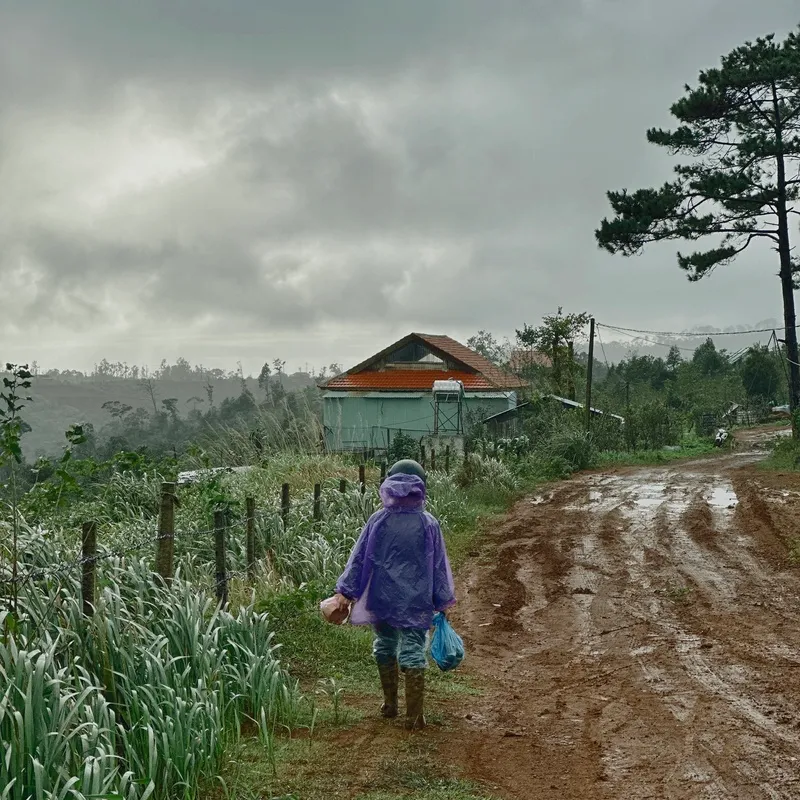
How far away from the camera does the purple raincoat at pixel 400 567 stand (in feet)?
18.2

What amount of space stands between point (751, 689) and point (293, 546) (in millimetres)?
5243

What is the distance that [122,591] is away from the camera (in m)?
5.54

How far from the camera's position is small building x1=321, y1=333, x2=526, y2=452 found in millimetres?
34156

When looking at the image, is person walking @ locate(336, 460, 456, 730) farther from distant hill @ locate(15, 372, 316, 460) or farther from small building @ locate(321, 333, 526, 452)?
distant hill @ locate(15, 372, 316, 460)

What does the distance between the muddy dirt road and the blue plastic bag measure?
1.36ft

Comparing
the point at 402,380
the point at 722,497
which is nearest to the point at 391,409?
the point at 402,380

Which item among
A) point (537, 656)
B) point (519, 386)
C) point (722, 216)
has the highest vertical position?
point (722, 216)

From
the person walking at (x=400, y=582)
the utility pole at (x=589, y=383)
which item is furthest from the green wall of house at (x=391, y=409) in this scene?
the person walking at (x=400, y=582)

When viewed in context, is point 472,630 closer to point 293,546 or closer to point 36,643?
point 293,546

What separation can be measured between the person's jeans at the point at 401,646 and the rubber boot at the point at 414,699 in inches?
1.9

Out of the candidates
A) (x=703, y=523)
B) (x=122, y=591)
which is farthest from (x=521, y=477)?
(x=122, y=591)

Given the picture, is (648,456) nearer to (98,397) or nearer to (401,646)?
(401,646)

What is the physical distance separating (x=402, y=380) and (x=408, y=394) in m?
0.98

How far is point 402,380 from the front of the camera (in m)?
35.2
